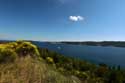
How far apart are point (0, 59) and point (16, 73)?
7.45 feet

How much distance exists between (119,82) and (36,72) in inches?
570

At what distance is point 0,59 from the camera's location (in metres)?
5.85

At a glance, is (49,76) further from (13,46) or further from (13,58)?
(13,46)

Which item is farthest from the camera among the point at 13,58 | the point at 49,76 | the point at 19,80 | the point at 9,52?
the point at 9,52

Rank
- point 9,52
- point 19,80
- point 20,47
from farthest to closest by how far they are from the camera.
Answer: point 20,47 < point 9,52 < point 19,80

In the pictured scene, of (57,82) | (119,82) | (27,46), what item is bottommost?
(119,82)

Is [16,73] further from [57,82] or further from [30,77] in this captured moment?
[57,82]

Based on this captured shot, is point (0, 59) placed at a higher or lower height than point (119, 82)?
higher

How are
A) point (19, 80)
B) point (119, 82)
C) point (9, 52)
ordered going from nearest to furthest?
point (19, 80) → point (9, 52) → point (119, 82)

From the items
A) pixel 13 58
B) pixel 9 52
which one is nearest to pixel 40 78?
pixel 13 58

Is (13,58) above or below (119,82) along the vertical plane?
above

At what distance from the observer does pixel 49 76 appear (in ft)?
11.9

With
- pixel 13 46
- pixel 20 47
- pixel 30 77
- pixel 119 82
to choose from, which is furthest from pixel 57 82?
pixel 119 82

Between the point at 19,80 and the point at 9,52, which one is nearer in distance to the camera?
the point at 19,80
